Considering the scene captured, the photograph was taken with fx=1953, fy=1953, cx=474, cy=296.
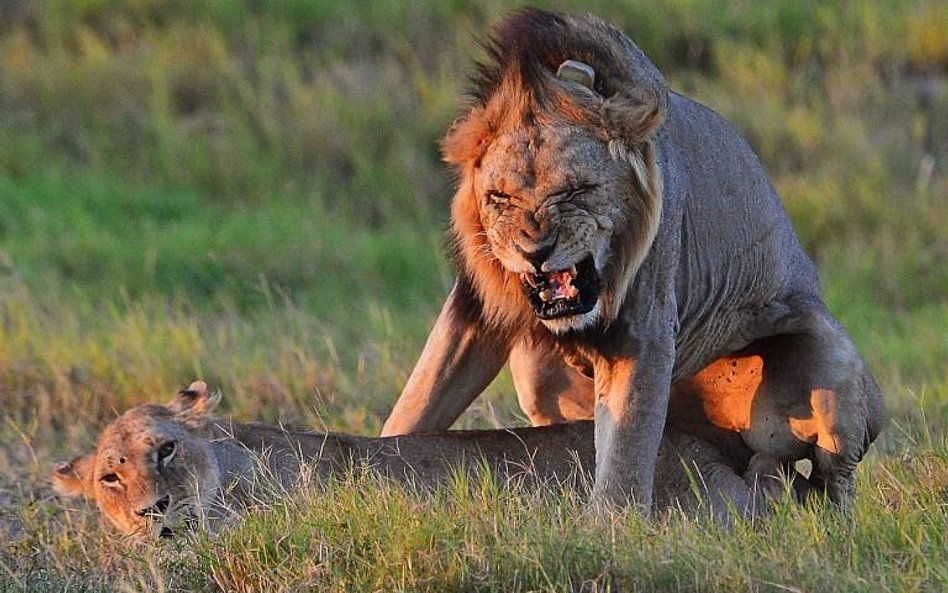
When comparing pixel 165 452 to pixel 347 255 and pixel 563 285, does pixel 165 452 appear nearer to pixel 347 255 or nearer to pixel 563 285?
pixel 563 285

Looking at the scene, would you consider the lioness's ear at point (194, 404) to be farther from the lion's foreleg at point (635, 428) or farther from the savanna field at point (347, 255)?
the lion's foreleg at point (635, 428)

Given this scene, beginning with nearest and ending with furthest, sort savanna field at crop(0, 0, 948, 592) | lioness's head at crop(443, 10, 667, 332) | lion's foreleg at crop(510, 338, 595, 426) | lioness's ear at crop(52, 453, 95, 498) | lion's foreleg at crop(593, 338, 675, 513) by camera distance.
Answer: savanna field at crop(0, 0, 948, 592) → lioness's head at crop(443, 10, 667, 332) → lion's foreleg at crop(593, 338, 675, 513) → lioness's ear at crop(52, 453, 95, 498) → lion's foreleg at crop(510, 338, 595, 426)

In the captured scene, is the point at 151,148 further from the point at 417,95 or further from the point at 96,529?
the point at 96,529

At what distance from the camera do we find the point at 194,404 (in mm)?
5574

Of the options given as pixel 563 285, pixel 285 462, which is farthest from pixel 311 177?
pixel 563 285

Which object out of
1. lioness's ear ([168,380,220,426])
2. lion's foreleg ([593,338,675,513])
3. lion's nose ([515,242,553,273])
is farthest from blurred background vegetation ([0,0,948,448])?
lion's nose ([515,242,553,273])

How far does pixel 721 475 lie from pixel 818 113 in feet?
19.1

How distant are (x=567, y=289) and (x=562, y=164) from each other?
1.02 ft

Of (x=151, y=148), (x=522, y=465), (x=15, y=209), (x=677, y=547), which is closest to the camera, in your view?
(x=677, y=547)

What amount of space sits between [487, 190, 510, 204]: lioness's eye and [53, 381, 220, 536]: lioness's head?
1148 mm

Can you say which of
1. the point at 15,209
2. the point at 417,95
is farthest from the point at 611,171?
the point at 417,95

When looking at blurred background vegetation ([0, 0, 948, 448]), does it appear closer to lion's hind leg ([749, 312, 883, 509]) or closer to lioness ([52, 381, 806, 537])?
lioness ([52, 381, 806, 537])

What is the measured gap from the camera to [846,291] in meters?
9.58

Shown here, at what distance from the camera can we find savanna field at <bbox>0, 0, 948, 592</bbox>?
4570mm
